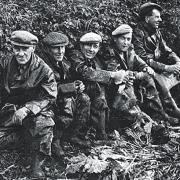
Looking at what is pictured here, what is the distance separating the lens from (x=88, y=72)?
654cm

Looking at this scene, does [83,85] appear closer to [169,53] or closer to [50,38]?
[50,38]

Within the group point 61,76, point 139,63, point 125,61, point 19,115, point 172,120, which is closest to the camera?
point 19,115

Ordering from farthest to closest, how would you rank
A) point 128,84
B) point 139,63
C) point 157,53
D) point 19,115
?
1. point 157,53
2. point 139,63
3. point 128,84
4. point 19,115

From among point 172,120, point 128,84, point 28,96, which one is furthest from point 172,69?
point 28,96

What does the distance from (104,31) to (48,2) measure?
113cm

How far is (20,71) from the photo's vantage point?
5684 millimetres

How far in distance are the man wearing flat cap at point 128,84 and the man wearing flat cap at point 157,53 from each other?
10.1 inches

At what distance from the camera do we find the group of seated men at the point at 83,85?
18.5 ft

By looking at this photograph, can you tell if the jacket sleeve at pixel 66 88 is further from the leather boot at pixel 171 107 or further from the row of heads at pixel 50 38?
the leather boot at pixel 171 107

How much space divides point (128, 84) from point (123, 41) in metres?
0.70

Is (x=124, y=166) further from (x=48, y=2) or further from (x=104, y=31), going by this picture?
(x=48, y=2)

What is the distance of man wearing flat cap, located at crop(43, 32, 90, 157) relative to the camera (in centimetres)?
613

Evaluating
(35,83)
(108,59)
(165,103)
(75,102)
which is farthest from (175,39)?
(35,83)

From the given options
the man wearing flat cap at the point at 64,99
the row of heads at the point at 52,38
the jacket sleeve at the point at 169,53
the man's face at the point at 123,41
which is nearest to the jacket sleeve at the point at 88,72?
the man wearing flat cap at the point at 64,99
